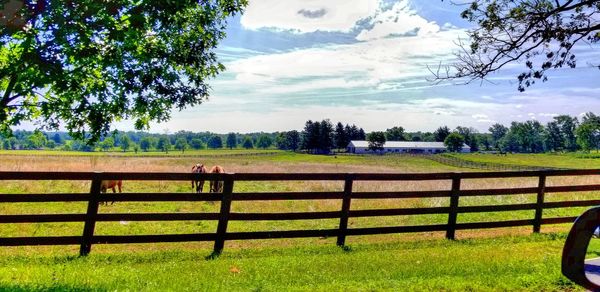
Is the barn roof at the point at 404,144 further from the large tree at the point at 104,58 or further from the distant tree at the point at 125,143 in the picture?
the large tree at the point at 104,58

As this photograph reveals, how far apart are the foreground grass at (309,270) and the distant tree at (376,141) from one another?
154016mm

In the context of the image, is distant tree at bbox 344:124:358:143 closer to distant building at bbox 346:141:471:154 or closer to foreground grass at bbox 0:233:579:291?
distant building at bbox 346:141:471:154

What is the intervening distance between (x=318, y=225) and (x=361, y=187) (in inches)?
512

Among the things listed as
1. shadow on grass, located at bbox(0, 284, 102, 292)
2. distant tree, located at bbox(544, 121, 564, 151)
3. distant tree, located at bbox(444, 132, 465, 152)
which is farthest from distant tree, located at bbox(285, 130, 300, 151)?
shadow on grass, located at bbox(0, 284, 102, 292)

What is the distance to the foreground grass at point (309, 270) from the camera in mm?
6633

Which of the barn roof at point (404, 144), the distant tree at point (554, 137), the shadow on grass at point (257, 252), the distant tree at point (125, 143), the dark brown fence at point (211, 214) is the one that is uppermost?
the distant tree at point (554, 137)

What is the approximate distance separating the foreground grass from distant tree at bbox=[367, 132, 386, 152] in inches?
6064

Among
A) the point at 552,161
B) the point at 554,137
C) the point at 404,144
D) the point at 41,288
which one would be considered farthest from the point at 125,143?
the point at 41,288

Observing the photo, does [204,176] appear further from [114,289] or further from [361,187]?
[361,187]

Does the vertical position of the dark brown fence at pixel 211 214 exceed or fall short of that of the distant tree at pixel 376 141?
it falls short

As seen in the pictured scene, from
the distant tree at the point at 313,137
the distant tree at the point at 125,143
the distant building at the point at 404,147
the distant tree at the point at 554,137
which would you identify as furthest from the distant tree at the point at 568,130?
the distant tree at the point at 125,143

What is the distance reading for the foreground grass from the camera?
6.63m

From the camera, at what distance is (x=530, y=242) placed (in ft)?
35.0

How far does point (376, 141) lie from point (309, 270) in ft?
521
